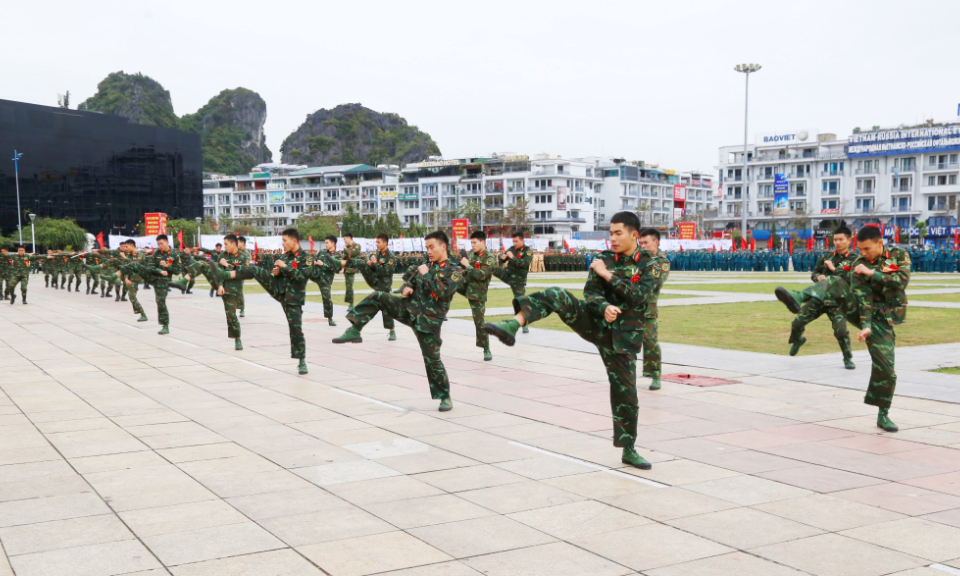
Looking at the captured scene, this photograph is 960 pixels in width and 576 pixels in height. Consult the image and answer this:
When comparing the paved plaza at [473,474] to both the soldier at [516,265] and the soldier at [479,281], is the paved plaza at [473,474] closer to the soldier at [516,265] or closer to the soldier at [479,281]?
the soldier at [479,281]

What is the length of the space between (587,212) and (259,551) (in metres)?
114

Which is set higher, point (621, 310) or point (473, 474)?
point (621, 310)

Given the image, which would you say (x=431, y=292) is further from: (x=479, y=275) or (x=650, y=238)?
(x=479, y=275)

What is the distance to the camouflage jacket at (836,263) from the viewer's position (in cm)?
1084

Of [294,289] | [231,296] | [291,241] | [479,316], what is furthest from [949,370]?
[231,296]

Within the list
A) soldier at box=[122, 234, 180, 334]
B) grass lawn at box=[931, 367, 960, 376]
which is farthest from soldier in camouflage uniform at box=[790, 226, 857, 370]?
soldier at box=[122, 234, 180, 334]

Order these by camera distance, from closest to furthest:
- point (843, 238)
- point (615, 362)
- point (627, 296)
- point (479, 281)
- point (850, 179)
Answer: point (627, 296)
point (615, 362)
point (843, 238)
point (479, 281)
point (850, 179)

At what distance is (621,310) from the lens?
20.4 ft

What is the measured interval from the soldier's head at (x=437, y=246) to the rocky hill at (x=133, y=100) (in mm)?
134238

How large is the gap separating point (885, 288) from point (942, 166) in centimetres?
9202

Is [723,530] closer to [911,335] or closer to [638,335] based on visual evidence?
[638,335]

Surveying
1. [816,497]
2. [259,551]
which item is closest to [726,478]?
[816,497]

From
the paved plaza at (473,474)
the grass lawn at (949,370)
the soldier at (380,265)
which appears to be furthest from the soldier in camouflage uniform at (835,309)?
the soldier at (380,265)

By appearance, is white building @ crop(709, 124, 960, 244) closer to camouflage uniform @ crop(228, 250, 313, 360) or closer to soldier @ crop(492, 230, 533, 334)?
soldier @ crop(492, 230, 533, 334)
